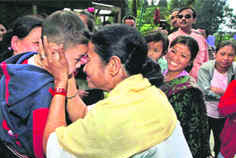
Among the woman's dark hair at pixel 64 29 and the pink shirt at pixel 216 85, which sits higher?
the woman's dark hair at pixel 64 29

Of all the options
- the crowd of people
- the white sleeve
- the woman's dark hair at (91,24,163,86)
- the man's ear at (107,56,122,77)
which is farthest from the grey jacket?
the white sleeve

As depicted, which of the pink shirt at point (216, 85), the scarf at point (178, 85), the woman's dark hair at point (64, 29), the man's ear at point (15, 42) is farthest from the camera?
the pink shirt at point (216, 85)

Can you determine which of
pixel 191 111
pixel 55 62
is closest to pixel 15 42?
pixel 55 62

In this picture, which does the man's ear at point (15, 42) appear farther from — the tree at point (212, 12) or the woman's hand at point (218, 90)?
the tree at point (212, 12)

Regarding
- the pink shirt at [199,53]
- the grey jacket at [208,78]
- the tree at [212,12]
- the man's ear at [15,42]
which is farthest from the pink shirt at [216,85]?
the tree at [212,12]

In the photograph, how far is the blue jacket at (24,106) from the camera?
1.25 metres

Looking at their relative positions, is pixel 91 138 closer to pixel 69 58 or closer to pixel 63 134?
pixel 63 134

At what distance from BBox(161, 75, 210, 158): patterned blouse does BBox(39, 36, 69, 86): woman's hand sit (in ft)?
3.92

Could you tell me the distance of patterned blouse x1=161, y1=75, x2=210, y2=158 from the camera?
212cm

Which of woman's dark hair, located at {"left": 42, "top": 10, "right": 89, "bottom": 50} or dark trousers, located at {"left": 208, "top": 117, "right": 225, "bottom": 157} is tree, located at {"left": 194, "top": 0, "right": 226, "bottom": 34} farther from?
woman's dark hair, located at {"left": 42, "top": 10, "right": 89, "bottom": 50}

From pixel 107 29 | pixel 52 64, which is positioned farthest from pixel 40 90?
pixel 107 29

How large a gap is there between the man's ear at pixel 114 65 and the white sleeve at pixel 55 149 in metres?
0.48

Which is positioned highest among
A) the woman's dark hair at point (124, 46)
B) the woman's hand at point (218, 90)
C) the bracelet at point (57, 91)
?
the woman's dark hair at point (124, 46)

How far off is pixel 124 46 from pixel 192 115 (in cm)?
117
